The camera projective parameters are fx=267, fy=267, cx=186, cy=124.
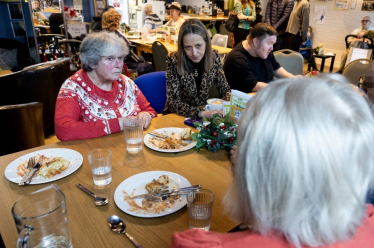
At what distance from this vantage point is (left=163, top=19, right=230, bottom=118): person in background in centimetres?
216

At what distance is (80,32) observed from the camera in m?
6.20

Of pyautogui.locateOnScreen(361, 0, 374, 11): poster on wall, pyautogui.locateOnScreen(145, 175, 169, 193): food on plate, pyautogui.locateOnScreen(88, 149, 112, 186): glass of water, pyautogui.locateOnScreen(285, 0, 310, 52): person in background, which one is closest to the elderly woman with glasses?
pyautogui.locateOnScreen(88, 149, 112, 186): glass of water

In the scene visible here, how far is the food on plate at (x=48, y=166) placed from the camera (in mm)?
1164

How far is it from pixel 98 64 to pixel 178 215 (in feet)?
4.05

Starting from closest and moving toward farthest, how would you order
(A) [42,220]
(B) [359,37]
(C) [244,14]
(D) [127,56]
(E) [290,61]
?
1. (A) [42,220]
2. (E) [290,61]
3. (D) [127,56]
4. (B) [359,37]
5. (C) [244,14]

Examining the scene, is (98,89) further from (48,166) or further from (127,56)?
(127,56)

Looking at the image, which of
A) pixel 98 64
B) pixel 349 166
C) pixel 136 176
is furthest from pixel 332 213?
pixel 98 64

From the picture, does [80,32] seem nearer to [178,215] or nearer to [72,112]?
[72,112]

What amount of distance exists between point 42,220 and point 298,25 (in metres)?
6.28

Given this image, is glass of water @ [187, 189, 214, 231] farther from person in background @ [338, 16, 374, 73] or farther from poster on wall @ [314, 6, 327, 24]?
poster on wall @ [314, 6, 327, 24]

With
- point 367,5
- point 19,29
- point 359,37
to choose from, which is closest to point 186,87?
point 19,29

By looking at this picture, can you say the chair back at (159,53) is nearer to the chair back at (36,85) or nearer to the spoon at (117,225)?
the chair back at (36,85)

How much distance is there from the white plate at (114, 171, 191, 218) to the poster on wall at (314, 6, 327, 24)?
24.8 ft

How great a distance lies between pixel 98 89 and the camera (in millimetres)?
1797
